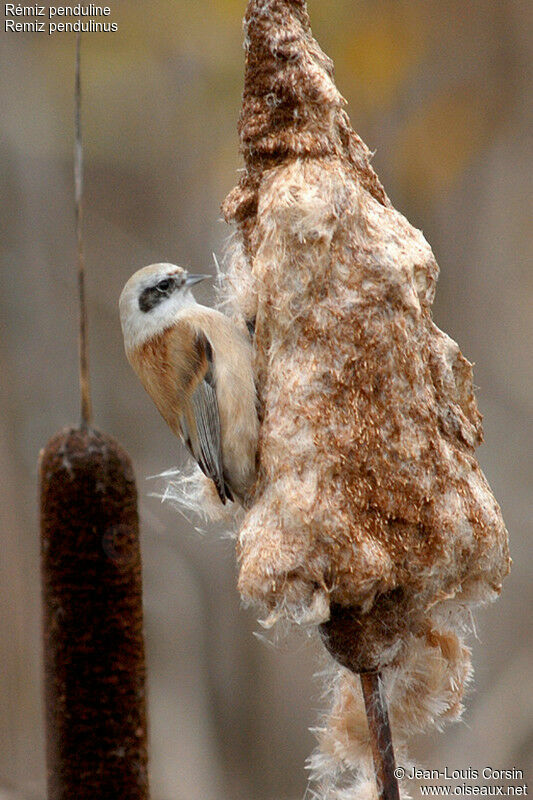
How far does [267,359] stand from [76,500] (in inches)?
22.3

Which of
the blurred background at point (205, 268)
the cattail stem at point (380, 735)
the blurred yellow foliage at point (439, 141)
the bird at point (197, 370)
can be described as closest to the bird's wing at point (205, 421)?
the bird at point (197, 370)

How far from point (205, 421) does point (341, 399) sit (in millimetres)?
302

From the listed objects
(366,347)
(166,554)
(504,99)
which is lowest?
(166,554)

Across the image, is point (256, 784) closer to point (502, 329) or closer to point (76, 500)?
point (502, 329)

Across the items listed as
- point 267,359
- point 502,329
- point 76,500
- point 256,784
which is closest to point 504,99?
point 502,329

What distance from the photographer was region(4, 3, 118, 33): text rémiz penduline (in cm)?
290

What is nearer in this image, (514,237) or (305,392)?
(305,392)

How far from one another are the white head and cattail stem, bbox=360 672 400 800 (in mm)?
720

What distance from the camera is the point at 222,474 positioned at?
1798 mm

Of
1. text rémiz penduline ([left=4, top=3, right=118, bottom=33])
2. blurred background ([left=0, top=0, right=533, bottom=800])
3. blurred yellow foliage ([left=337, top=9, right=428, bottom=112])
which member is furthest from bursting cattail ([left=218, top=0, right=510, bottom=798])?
blurred yellow foliage ([left=337, top=9, right=428, bottom=112])

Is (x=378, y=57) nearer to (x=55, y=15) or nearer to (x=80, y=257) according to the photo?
(x=55, y=15)

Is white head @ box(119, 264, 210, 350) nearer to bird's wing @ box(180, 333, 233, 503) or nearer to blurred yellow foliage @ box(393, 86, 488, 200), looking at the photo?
bird's wing @ box(180, 333, 233, 503)

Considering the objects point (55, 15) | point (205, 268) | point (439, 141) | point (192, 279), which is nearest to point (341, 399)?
point (192, 279)

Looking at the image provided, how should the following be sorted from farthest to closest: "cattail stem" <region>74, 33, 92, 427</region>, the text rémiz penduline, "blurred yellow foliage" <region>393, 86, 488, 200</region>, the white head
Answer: "blurred yellow foliage" <region>393, 86, 488, 200</region>
the text rémiz penduline
the white head
"cattail stem" <region>74, 33, 92, 427</region>
